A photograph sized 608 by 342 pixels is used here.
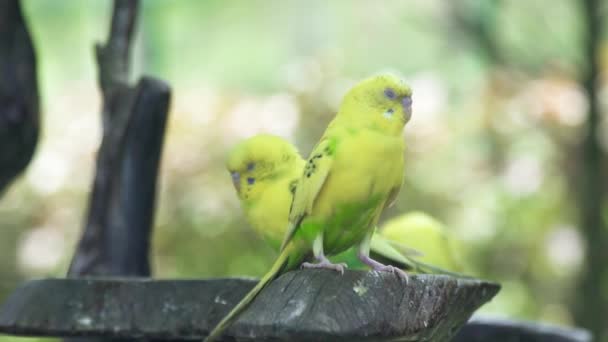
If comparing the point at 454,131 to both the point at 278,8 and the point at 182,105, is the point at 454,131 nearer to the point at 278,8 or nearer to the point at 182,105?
the point at 182,105

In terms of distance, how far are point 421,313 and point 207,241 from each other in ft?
11.1

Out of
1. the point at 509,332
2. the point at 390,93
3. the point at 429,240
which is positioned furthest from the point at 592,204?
the point at 390,93

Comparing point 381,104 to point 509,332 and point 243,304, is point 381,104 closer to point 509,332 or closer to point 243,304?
point 243,304

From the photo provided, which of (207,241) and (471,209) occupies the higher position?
(471,209)

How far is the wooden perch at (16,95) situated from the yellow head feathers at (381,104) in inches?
39.9

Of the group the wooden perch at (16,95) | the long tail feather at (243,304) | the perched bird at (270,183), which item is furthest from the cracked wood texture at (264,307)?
the wooden perch at (16,95)

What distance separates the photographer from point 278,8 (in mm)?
8031

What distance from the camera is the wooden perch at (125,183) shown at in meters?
1.96

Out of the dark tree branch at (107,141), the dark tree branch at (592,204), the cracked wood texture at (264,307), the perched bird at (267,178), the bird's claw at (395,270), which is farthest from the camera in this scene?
the dark tree branch at (592,204)

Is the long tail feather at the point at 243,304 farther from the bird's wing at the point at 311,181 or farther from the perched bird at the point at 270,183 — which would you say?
the perched bird at the point at 270,183

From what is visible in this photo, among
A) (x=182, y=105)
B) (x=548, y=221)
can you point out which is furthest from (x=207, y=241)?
(x=548, y=221)

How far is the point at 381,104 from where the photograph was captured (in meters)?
1.32

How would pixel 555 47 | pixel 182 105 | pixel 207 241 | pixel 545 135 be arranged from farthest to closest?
pixel 182 105 → pixel 207 241 → pixel 545 135 → pixel 555 47

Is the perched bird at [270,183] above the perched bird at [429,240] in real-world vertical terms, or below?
above
